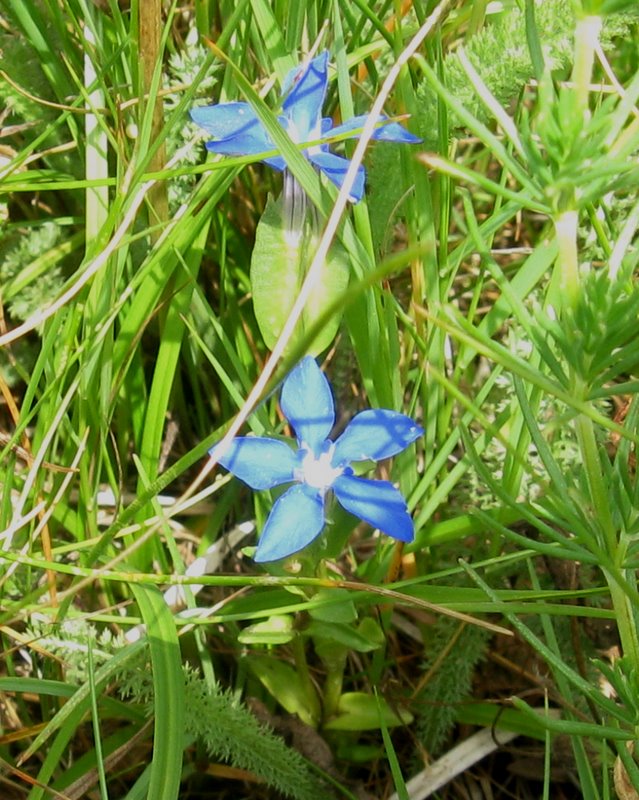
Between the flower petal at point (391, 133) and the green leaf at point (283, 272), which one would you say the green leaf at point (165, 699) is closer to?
the green leaf at point (283, 272)

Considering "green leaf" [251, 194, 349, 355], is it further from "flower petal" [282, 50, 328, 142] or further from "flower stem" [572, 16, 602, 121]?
"flower stem" [572, 16, 602, 121]

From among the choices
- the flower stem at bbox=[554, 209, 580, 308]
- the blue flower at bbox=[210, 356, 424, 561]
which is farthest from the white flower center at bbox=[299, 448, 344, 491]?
the flower stem at bbox=[554, 209, 580, 308]

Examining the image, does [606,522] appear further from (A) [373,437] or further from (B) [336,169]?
(B) [336,169]

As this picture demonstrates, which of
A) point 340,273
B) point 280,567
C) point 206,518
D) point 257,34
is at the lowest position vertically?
point 206,518

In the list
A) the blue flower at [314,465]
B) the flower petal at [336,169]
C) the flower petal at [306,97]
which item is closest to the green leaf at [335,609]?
the blue flower at [314,465]

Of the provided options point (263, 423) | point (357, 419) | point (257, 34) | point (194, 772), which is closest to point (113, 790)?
point (194, 772)

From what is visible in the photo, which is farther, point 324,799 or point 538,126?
point 324,799

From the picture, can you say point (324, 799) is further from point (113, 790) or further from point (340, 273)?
point (340, 273)
